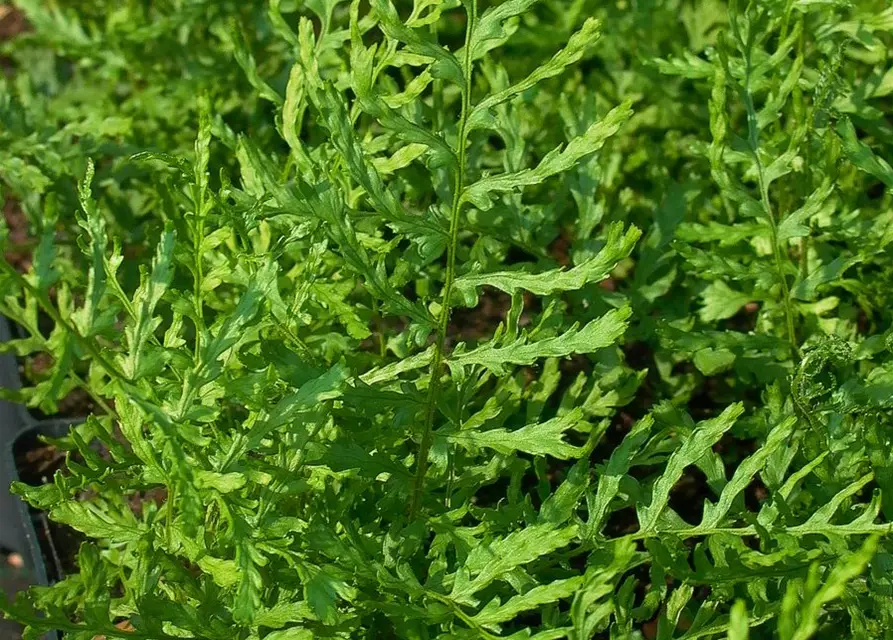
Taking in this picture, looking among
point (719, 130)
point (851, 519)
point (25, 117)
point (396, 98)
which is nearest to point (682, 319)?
point (719, 130)

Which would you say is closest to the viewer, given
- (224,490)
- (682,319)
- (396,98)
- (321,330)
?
(224,490)

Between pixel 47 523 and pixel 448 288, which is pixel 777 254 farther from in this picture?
pixel 47 523

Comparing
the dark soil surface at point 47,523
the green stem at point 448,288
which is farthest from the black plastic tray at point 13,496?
the green stem at point 448,288

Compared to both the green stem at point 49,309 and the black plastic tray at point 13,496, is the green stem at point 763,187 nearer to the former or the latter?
the green stem at point 49,309

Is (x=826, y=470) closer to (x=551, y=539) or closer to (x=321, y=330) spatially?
(x=551, y=539)

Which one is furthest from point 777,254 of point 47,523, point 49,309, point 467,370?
point 47,523

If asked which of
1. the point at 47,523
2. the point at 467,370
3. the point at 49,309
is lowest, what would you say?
the point at 47,523
